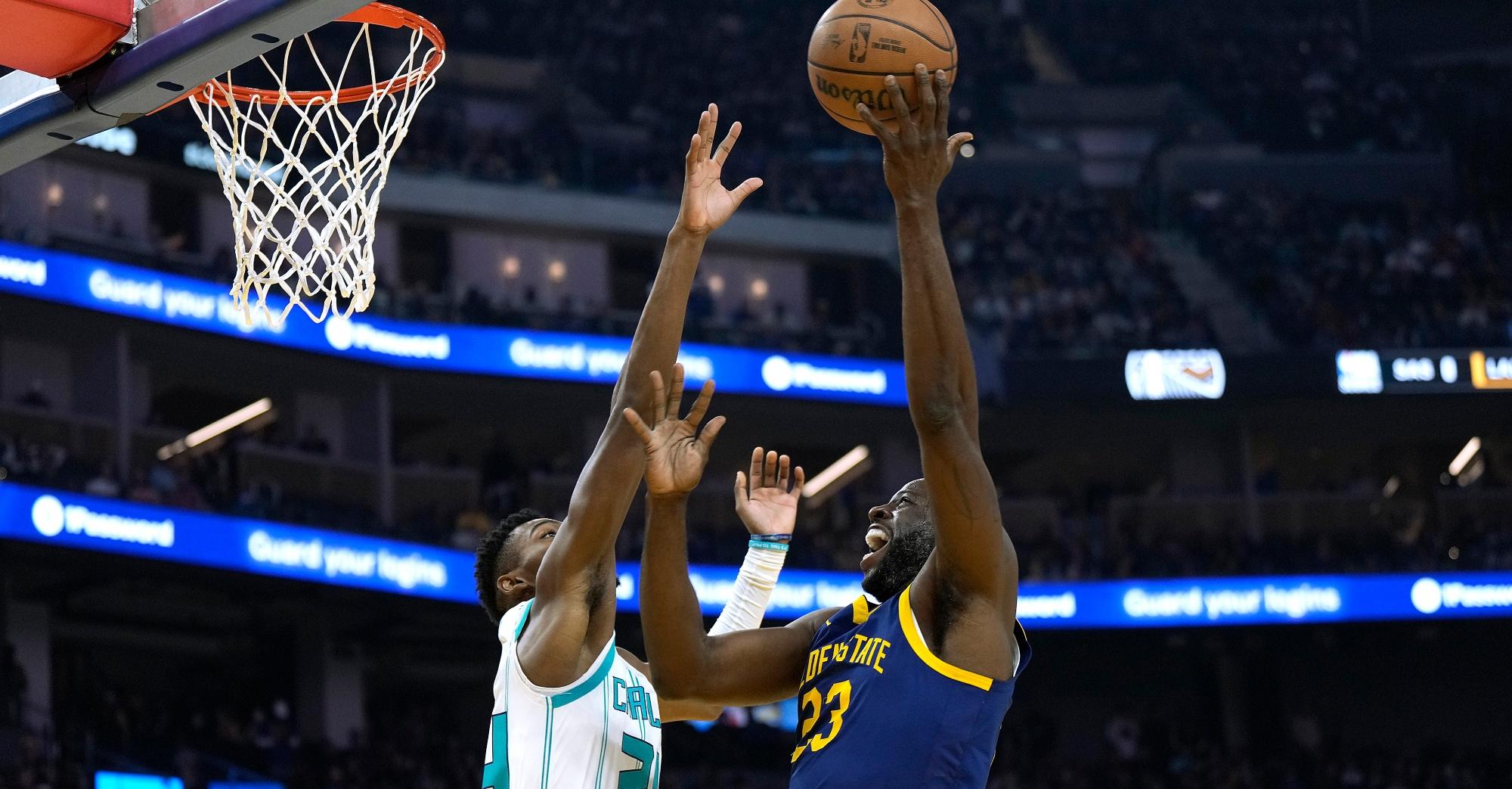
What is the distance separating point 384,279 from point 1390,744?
14949 mm

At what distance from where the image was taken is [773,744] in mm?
20531

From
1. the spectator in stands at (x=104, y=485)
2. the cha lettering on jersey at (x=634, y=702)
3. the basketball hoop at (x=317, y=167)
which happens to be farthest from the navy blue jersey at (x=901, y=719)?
the spectator in stands at (x=104, y=485)

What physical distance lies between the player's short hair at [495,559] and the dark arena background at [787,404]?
11.7m

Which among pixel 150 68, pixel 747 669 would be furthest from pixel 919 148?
pixel 150 68

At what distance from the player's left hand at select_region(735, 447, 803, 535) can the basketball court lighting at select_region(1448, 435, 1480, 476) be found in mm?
22726

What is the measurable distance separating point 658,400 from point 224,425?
1855cm

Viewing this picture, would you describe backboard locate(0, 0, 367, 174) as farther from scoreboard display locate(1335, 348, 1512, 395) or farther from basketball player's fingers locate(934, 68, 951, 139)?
scoreboard display locate(1335, 348, 1512, 395)

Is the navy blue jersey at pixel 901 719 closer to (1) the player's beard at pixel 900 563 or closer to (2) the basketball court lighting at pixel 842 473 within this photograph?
(1) the player's beard at pixel 900 563

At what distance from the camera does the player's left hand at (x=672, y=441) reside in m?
3.25

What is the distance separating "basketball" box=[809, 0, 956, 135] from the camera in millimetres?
3934

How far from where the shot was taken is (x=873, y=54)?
396 cm

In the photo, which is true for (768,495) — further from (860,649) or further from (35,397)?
(35,397)

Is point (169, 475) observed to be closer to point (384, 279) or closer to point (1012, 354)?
point (384, 279)

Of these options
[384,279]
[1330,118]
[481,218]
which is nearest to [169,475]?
[384,279]
